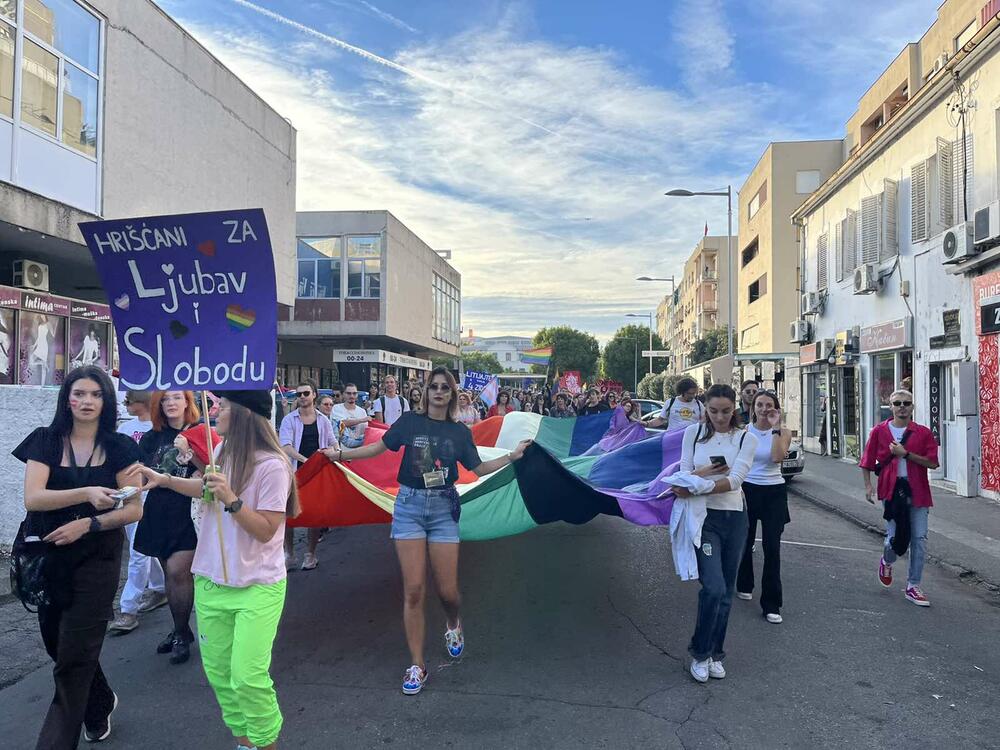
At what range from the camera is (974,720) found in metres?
4.11

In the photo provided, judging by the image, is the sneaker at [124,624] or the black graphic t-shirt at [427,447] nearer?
the black graphic t-shirt at [427,447]

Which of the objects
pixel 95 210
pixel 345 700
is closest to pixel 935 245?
→ pixel 345 700

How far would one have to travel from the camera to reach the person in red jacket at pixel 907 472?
630 centimetres

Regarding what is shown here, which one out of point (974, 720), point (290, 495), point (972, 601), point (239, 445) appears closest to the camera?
point (239, 445)

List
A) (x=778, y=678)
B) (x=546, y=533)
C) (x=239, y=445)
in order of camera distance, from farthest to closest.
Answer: (x=546, y=533) → (x=778, y=678) → (x=239, y=445)

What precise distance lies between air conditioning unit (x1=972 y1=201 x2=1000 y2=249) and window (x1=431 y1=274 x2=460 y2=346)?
3604cm

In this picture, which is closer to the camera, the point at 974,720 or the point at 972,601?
the point at 974,720

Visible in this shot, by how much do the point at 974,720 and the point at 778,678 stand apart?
1053 millimetres

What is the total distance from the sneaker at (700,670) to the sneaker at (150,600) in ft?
14.0

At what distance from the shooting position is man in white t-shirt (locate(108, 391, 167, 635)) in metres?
5.45

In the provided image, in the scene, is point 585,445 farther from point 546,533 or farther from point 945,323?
point 945,323

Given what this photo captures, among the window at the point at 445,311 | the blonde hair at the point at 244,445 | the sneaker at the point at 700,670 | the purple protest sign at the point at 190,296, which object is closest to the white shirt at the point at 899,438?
the sneaker at the point at 700,670

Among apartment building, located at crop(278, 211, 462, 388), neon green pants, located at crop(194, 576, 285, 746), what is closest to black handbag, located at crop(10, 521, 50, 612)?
neon green pants, located at crop(194, 576, 285, 746)

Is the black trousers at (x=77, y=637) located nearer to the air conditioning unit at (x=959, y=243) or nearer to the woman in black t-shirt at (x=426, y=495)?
the woman in black t-shirt at (x=426, y=495)
